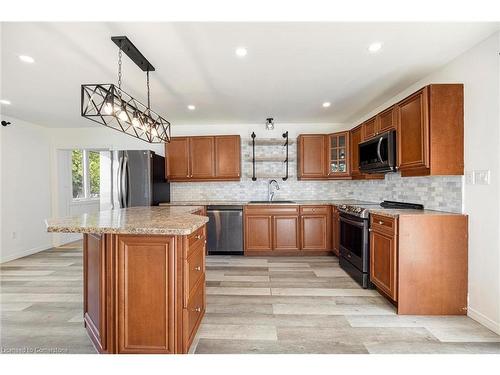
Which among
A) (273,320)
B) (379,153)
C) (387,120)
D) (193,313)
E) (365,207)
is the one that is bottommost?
(273,320)

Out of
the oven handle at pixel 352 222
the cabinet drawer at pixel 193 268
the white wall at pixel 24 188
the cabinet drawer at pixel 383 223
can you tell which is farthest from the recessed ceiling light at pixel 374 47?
the white wall at pixel 24 188

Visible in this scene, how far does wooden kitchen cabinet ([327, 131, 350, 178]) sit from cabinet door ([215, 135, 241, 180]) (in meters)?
1.58

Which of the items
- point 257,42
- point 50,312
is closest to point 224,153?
point 257,42

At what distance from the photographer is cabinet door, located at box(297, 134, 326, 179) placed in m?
4.51

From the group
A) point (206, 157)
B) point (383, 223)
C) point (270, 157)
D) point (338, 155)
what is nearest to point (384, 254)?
point (383, 223)

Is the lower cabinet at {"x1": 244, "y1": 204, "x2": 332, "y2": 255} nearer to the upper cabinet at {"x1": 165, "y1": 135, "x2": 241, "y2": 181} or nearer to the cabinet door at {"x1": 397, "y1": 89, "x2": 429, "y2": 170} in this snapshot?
the upper cabinet at {"x1": 165, "y1": 135, "x2": 241, "y2": 181}

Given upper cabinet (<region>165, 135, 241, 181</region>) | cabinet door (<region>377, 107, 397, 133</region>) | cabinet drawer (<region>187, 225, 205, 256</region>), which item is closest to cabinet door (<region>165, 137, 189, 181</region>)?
upper cabinet (<region>165, 135, 241, 181</region>)

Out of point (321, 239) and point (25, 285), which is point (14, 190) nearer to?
point (25, 285)

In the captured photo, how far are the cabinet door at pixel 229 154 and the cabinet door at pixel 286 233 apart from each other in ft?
3.59

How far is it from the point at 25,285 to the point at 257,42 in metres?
3.74

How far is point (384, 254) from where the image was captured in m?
2.56

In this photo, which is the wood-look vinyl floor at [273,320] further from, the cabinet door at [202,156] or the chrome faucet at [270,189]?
the cabinet door at [202,156]

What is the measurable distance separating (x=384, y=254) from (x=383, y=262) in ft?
0.29

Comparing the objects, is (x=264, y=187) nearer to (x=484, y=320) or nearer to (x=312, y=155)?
(x=312, y=155)
